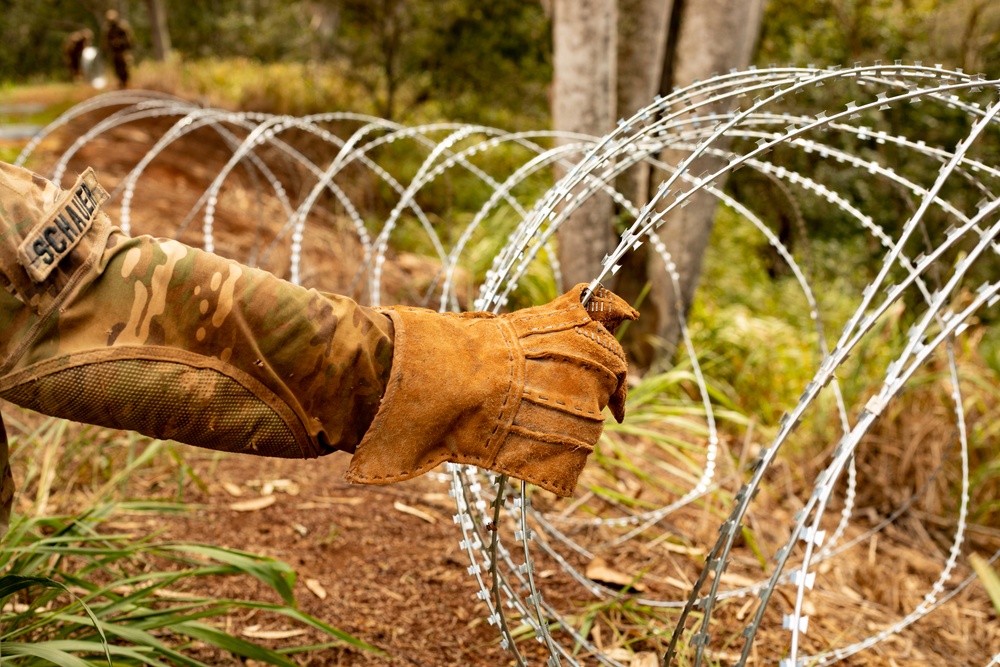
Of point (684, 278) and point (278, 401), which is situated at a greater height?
point (278, 401)

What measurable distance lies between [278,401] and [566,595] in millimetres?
1674

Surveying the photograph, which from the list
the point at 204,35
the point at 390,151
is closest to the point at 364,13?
the point at 390,151

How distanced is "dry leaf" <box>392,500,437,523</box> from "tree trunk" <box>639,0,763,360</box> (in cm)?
216

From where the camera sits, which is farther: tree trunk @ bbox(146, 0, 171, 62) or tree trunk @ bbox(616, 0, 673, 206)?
tree trunk @ bbox(146, 0, 171, 62)

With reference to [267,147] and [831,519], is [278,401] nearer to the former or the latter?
[831,519]

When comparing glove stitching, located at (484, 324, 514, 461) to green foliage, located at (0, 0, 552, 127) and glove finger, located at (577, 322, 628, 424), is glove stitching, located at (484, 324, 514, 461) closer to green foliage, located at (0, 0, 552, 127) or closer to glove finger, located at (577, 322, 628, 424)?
glove finger, located at (577, 322, 628, 424)

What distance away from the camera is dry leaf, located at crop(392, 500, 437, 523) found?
3054mm

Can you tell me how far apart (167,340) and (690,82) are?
3948mm

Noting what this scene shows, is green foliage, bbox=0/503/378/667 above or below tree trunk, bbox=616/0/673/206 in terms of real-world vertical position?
below

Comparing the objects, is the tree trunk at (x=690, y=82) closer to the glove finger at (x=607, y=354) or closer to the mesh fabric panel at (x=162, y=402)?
the glove finger at (x=607, y=354)

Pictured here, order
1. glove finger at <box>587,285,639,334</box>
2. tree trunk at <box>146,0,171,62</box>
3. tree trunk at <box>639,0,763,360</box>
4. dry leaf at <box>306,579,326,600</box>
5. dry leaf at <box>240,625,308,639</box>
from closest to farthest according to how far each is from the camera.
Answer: glove finger at <box>587,285,639,334</box>
dry leaf at <box>240,625,308,639</box>
dry leaf at <box>306,579,326,600</box>
tree trunk at <box>639,0,763,360</box>
tree trunk at <box>146,0,171,62</box>

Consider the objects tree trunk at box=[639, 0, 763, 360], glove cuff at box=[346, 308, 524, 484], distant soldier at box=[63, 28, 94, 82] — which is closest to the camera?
glove cuff at box=[346, 308, 524, 484]

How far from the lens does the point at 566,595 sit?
8.71ft

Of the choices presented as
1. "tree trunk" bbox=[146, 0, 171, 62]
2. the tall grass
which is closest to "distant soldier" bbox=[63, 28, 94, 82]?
"tree trunk" bbox=[146, 0, 171, 62]
